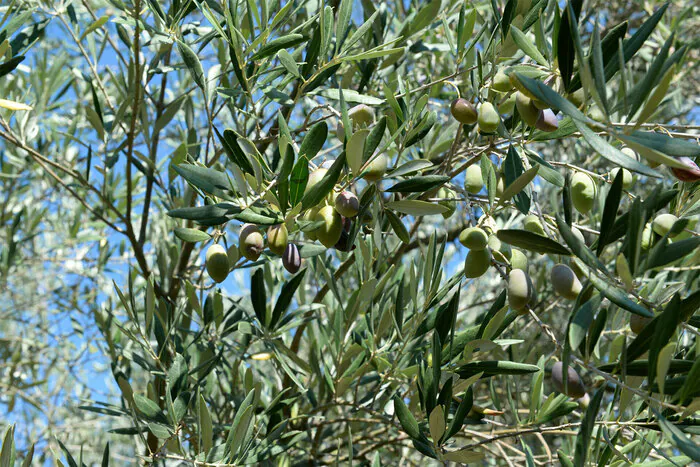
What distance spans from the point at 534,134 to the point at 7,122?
1134 millimetres

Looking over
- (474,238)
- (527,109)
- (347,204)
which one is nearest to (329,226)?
(347,204)

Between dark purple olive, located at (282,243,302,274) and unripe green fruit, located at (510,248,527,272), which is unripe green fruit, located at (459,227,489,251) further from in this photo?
dark purple olive, located at (282,243,302,274)

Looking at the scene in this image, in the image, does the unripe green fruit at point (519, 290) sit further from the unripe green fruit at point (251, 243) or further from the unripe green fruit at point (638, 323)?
the unripe green fruit at point (251, 243)

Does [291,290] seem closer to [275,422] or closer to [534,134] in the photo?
[275,422]

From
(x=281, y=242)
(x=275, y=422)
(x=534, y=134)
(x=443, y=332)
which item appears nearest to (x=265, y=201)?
(x=281, y=242)

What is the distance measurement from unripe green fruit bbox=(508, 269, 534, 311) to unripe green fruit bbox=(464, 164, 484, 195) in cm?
17

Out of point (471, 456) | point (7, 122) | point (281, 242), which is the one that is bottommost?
point (471, 456)

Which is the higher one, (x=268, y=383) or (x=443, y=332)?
(x=443, y=332)

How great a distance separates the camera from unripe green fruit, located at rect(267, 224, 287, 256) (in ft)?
2.95

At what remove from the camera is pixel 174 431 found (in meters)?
1.13

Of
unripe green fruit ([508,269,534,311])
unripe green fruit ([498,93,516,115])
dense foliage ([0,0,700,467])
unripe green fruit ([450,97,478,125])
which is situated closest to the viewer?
dense foliage ([0,0,700,467])

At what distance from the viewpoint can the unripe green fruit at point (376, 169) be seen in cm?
89

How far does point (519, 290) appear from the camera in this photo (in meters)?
0.86

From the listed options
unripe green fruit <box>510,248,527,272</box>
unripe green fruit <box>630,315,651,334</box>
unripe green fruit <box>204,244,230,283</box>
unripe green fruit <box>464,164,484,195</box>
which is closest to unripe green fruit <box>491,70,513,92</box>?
unripe green fruit <box>464,164,484,195</box>
